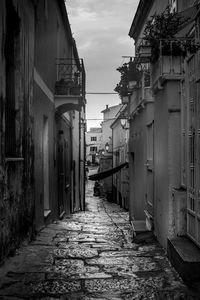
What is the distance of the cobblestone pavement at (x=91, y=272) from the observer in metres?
4.32

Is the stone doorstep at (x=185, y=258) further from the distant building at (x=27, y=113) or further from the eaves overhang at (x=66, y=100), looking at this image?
the eaves overhang at (x=66, y=100)

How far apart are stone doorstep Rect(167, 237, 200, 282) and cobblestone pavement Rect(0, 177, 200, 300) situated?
0.47ft

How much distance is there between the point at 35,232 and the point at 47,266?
2580mm

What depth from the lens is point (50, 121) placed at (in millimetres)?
11375

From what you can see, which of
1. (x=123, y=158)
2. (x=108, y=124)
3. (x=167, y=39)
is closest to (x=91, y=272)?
(x=167, y=39)

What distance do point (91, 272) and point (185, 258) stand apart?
135 cm

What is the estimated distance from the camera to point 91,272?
5.21 m

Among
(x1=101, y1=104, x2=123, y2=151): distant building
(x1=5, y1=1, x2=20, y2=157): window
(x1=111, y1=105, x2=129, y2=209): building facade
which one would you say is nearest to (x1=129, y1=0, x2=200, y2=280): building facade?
(x1=5, y1=1, x2=20, y2=157): window

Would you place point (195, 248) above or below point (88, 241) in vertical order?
above

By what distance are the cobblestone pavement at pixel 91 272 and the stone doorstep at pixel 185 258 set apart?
0.47 ft

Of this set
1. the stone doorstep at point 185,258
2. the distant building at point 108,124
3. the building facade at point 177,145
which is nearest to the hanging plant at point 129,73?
the building facade at point 177,145

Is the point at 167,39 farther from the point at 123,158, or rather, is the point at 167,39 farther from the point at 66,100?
the point at 123,158

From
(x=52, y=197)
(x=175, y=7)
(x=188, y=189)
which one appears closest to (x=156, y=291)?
→ (x=188, y=189)

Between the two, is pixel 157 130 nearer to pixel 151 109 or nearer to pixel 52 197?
pixel 151 109
